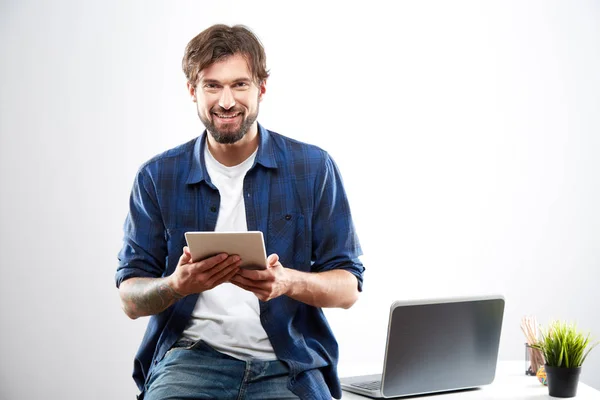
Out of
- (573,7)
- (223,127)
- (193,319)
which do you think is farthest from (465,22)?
(193,319)

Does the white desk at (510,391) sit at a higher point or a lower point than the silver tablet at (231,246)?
lower

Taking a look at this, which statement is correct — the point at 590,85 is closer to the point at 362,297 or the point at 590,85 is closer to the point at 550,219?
the point at 550,219

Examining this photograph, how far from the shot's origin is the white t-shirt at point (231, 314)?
6.28 feet

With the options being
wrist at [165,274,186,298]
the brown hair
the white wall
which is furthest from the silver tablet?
the white wall

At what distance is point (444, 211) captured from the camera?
3910 millimetres

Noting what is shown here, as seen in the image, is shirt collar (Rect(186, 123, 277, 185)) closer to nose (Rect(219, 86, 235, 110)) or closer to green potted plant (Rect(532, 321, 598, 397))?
nose (Rect(219, 86, 235, 110))

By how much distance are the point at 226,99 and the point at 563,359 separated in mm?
1178

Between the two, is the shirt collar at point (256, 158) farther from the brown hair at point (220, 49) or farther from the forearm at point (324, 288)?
the forearm at point (324, 288)

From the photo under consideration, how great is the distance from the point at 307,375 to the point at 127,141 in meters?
1.91

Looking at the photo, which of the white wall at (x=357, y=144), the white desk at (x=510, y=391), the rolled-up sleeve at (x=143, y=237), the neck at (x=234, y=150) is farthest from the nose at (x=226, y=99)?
the white wall at (x=357, y=144)

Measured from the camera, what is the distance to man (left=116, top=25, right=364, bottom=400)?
6.19ft

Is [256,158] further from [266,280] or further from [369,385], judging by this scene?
[369,385]

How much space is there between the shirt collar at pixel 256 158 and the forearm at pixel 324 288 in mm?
341

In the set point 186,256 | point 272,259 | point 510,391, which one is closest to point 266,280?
point 272,259
